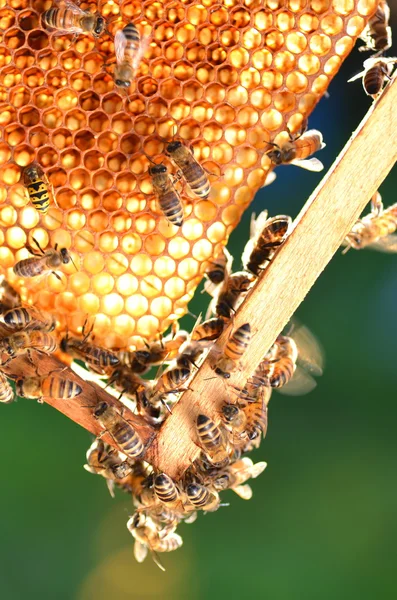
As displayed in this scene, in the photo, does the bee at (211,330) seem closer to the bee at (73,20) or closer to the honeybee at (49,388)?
the honeybee at (49,388)

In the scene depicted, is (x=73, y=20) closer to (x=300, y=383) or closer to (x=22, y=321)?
(x=22, y=321)

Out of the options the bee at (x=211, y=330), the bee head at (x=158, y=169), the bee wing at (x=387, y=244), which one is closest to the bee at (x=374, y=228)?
the bee wing at (x=387, y=244)

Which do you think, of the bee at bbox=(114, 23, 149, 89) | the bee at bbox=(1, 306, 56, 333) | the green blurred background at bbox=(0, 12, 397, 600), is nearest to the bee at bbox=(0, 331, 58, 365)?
the bee at bbox=(1, 306, 56, 333)

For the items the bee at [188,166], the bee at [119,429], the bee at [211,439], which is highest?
the bee at [188,166]

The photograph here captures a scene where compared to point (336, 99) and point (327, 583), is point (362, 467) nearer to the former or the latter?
point (327, 583)

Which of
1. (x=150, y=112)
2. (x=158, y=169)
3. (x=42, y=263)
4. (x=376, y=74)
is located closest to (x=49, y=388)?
(x=42, y=263)

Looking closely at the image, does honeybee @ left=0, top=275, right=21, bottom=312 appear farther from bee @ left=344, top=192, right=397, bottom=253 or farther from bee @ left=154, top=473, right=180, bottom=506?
bee @ left=344, top=192, right=397, bottom=253

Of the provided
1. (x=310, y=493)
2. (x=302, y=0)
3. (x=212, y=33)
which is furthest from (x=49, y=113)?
(x=310, y=493)
